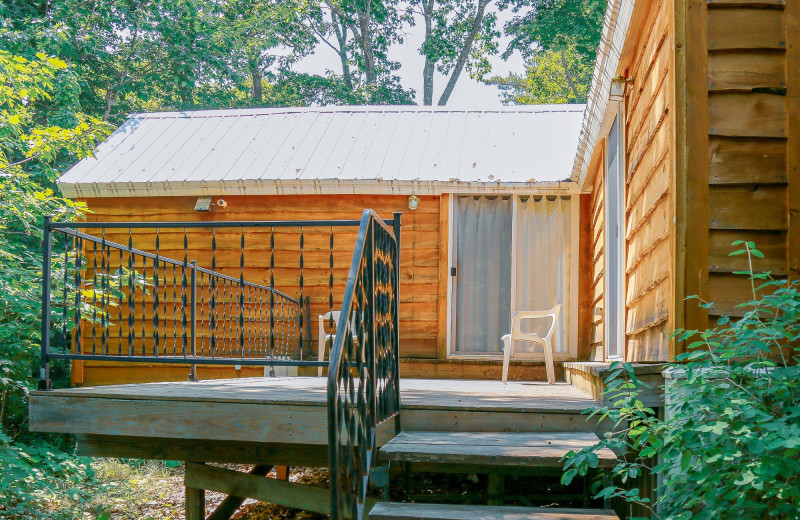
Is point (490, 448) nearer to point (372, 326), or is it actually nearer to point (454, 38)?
point (372, 326)

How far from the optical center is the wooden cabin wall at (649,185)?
3.18 metres

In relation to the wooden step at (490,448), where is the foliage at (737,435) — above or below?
above

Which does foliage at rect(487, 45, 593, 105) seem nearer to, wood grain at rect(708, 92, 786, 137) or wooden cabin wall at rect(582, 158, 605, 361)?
wooden cabin wall at rect(582, 158, 605, 361)

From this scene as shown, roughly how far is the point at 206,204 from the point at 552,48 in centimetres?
1228

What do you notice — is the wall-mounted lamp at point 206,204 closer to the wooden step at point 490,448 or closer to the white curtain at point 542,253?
the white curtain at point 542,253

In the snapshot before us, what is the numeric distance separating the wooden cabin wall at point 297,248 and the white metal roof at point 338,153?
26cm

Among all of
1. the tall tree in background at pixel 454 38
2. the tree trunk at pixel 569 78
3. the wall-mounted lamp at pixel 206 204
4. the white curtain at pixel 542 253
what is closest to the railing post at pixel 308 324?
the wall-mounted lamp at pixel 206 204

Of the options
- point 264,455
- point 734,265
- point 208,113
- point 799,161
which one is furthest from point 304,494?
point 208,113

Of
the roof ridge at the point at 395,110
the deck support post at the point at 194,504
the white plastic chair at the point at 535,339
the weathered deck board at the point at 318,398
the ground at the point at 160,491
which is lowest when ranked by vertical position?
the ground at the point at 160,491

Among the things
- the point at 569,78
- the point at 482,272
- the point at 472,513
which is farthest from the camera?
the point at 569,78

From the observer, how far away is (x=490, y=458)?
9.30 feet

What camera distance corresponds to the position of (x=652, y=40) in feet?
12.5

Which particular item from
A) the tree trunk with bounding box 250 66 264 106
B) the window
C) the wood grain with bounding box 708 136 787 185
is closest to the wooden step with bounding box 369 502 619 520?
the wood grain with bounding box 708 136 787 185

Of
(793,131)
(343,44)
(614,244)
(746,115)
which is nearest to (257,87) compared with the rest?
(343,44)
